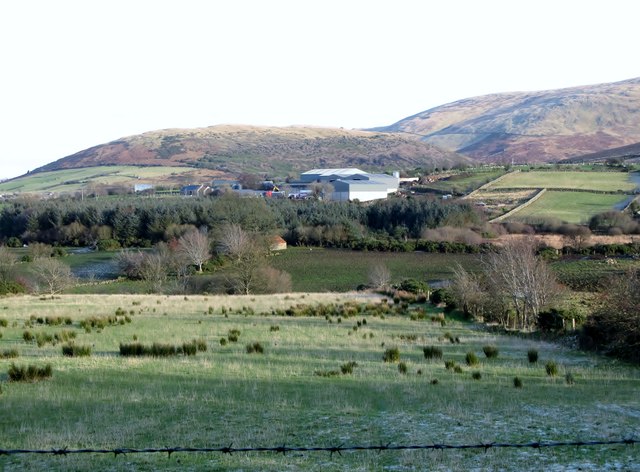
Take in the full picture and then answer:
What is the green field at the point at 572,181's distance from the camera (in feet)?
343

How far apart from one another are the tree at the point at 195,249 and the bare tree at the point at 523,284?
3802 centimetres

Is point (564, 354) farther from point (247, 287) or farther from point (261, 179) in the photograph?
point (261, 179)

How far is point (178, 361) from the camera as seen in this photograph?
1727cm

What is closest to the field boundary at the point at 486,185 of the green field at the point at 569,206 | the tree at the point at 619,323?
the green field at the point at 569,206

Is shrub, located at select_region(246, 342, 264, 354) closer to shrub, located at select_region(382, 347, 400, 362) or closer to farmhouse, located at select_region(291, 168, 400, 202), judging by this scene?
shrub, located at select_region(382, 347, 400, 362)

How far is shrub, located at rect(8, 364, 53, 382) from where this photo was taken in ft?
46.8

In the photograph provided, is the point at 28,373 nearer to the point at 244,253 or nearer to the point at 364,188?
the point at 244,253

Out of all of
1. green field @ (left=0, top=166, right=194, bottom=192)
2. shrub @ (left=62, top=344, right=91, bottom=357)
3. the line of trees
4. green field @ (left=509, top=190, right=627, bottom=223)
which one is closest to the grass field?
shrub @ (left=62, top=344, right=91, bottom=357)

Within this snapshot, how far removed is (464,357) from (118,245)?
72808mm

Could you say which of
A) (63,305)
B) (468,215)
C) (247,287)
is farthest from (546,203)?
(63,305)

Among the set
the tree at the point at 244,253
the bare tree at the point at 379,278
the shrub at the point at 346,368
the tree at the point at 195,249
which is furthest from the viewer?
the tree at the point at 195,249

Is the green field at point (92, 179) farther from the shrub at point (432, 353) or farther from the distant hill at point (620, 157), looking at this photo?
the shrub at point (432, 353)

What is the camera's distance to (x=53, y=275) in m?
55.8

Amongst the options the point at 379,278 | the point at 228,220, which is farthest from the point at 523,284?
the point at 228,220
